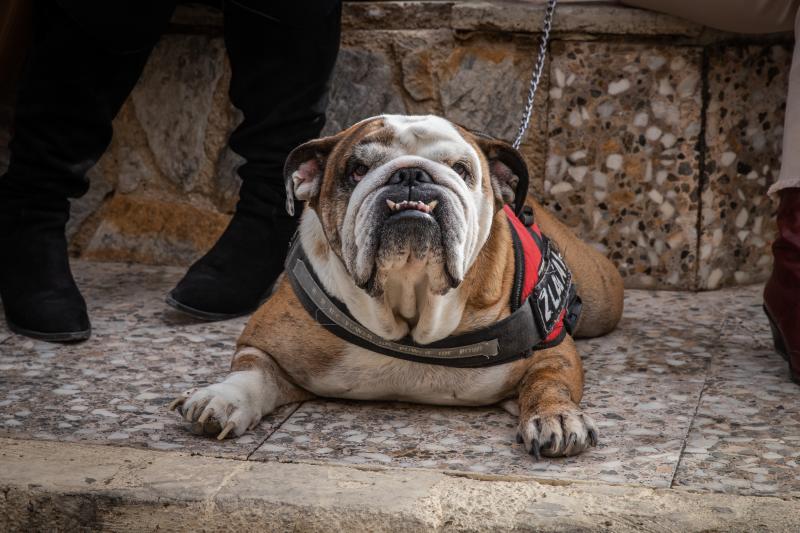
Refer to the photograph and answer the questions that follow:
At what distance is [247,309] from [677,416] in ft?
4.76

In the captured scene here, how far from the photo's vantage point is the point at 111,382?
3.01m

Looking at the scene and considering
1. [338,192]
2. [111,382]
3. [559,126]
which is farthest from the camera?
[559,126]

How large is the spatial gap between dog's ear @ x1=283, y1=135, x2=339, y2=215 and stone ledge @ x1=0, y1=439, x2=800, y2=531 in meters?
0.67

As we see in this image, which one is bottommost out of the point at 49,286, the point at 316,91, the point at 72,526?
the point at 72,526

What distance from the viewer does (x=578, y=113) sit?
12.7 feet

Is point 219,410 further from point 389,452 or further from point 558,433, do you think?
point 558,433

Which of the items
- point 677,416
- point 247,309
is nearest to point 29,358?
point 247,309

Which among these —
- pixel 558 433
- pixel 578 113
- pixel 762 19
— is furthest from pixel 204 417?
pixel 762 19

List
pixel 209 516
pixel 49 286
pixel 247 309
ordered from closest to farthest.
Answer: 1. pixel 209 516
2. pixel 49 286
3. pixel 247 309

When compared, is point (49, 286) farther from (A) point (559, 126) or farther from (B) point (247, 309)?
(A) point (559, 126)

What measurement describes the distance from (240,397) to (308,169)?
0.55 metres

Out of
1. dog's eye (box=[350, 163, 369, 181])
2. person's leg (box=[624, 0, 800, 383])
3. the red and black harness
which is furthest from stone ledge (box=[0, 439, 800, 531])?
person's leg (box=[624, 0, 800, 383])

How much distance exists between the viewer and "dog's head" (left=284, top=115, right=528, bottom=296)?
2.46 meters

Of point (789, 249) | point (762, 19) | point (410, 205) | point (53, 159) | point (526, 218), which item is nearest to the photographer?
point (410, 205)
